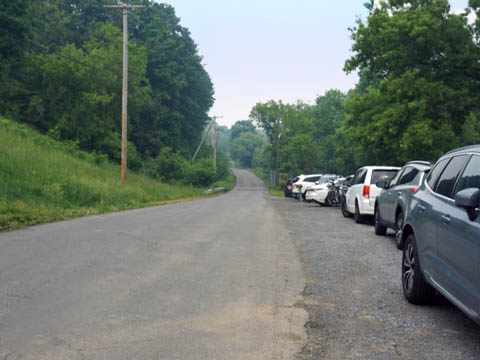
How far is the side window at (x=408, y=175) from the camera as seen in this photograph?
10.8 metres

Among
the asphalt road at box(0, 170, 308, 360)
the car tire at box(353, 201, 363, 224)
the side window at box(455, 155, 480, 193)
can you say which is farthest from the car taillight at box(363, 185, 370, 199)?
the side window at box(455, 155, 480, 193)

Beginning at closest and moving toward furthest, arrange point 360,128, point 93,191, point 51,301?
point 51,301, point 93,191, point 360,128

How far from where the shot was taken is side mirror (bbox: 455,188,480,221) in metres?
4.28

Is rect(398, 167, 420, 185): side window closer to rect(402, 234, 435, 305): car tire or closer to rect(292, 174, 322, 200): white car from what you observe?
rect(402, 234, 435, 305): car tire

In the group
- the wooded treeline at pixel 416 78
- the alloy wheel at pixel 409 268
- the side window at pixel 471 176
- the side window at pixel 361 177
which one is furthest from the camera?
the wooded treeline at pixel 416 78

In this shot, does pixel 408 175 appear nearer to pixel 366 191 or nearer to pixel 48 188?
pixel 366 191

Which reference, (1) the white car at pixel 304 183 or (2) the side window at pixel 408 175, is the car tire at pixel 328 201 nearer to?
(1) the white car at pixel 304 183

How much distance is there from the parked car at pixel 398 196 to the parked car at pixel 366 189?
1.97 metres

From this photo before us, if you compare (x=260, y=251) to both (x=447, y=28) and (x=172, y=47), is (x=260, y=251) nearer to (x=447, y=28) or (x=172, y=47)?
(x=447, y=28)

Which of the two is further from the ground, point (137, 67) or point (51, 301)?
point (137, 67)

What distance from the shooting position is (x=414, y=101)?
28062mm

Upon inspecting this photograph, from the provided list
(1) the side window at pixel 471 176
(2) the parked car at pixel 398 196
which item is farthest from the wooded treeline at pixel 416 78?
(1) the side window at pixel 471 176

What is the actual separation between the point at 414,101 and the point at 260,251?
2160cm

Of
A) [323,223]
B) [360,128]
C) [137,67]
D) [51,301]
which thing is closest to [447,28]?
[360,128]
